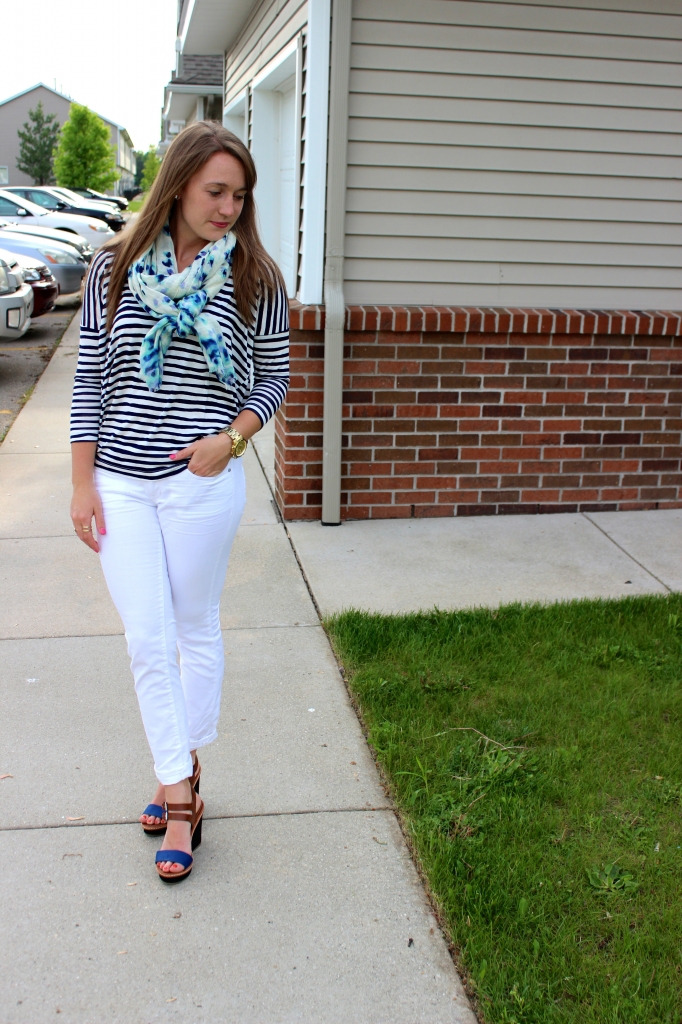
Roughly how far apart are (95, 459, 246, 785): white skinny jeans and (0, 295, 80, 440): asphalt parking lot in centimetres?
556

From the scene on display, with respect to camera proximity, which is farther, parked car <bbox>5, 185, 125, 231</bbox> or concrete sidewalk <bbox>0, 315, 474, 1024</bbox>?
parked car <bbox>5, 185, 125, 231</bbox>

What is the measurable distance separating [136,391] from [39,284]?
10.9 meters

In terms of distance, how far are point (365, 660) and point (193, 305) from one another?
1927 mm

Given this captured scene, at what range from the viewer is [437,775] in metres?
3.15

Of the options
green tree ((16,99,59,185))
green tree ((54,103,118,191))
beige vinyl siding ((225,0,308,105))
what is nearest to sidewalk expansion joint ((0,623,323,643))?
beige vinyl siding ((225,0,308,105))

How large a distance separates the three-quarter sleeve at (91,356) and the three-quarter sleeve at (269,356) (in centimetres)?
40

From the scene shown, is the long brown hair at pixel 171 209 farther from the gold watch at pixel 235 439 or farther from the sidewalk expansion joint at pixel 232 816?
the sidewalk expansion joint at pixel 232 816

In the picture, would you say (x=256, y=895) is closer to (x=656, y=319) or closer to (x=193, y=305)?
(x=193, y=305)

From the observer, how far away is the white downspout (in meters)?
5.02

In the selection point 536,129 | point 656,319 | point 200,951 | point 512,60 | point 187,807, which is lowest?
point 200,951

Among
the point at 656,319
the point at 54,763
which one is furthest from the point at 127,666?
the point at 656,319

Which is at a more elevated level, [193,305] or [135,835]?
[193,305]

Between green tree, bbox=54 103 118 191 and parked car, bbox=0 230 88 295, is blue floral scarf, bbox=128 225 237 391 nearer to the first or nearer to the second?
parked car, bbox=0 230 88 295

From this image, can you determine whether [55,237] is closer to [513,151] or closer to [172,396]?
[513,151]
